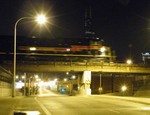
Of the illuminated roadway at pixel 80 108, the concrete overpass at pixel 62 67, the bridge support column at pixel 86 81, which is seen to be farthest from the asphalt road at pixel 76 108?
the bridge support column at pixel 86 81

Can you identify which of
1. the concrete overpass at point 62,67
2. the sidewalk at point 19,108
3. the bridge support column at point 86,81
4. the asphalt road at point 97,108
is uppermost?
the concrete overpass at point 62,67

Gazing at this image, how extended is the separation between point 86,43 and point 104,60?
21.3 feet

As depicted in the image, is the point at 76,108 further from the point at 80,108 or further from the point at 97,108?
the point at 97,108

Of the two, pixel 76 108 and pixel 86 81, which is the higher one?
pixel 86 81

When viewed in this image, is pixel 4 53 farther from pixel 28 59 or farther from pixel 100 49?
pixel 100 49

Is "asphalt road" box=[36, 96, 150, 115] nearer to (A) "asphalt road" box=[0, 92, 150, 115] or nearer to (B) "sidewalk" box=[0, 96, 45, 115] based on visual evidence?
(A) "asphalt road" box=[0, 92, 150, 115]

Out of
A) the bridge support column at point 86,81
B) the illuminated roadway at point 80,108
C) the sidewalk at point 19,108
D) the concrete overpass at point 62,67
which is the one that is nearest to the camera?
the sidewalk at point 19,108

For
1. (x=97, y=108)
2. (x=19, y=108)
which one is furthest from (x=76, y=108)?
(x=19, y=108)

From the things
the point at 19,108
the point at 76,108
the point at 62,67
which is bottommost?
the point at 76,108

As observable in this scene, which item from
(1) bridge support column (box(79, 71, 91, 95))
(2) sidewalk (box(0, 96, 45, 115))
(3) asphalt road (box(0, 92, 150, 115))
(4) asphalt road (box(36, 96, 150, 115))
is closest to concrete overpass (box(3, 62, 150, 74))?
(1) bridge support column (box(79, 71, 91, 95))

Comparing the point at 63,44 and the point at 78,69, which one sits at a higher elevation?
the point at 63,44

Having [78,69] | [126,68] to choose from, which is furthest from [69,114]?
[126,68]

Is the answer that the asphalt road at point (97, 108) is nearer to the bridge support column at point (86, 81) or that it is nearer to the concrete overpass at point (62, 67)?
the concrete overpass at point (62, 67)

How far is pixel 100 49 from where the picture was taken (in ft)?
255
